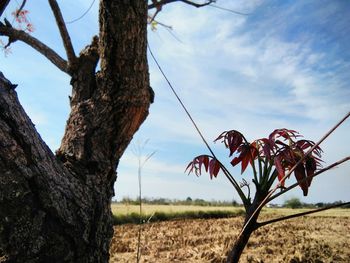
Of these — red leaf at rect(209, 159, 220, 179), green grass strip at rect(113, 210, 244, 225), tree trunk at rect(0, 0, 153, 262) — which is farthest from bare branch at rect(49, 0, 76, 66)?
green grass strip at rect(113, 210, 244, 225)

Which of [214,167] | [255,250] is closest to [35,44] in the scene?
[214,167]

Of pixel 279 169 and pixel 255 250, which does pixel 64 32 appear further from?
pixel 255 250

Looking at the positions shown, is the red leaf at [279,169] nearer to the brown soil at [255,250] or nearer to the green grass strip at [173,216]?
the brown soil at [255,250]

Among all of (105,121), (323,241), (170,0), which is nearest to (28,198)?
(105,121)

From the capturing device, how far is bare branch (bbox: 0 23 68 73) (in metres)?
2.00

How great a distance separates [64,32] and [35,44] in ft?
1.13

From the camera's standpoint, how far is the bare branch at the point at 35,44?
78.6 inches

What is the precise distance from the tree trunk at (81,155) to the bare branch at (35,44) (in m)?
0.18

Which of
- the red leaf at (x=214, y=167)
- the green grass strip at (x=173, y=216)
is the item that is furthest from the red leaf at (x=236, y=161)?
the green grass strip at (x=173, y=216)

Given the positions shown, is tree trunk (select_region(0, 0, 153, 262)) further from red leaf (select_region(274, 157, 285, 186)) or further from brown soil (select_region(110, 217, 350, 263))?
brown soil (select_region(110, 217, 350, 263))

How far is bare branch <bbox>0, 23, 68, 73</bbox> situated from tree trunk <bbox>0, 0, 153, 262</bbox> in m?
0.18

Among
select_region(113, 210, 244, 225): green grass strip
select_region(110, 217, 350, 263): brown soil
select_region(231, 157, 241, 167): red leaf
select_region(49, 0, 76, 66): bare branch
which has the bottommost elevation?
select_region(110, 217, 350, 263): brown soil

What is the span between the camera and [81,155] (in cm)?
157

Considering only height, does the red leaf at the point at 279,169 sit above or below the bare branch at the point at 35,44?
below
